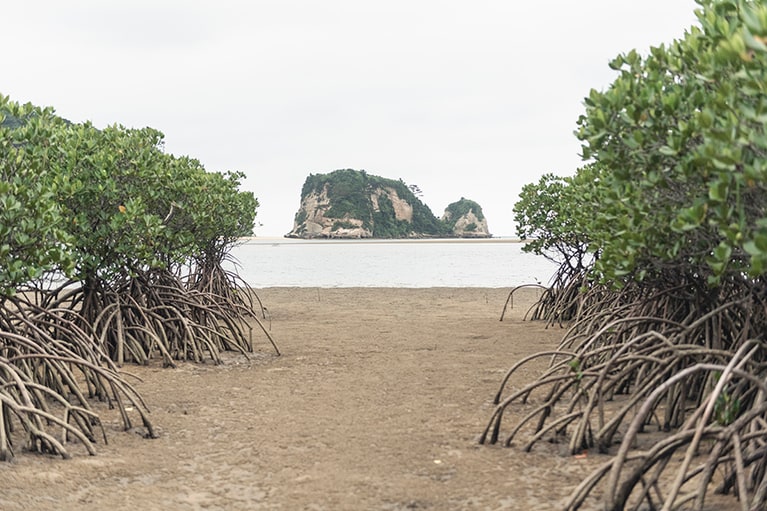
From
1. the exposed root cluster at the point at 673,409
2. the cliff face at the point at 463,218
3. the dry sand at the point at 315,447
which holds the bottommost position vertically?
the dry sand at the point at 315,447

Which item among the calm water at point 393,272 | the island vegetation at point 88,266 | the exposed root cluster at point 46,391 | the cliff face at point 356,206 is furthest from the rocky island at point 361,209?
the exposed root cluster at point 46,391

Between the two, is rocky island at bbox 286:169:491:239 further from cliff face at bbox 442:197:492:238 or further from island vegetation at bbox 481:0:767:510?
island vegetation at bbox 481:0:767:510

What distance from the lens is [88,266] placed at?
8445 millimetres

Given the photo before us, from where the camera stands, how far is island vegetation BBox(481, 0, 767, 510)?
10.9ft

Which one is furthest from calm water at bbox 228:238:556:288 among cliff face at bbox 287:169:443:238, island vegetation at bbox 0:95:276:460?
cliff face at bbox 287:169:443:238

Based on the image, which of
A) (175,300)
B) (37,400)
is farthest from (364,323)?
(37,400)

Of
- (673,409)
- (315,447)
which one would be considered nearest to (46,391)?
(315,447)

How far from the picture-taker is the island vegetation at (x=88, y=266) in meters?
5.52

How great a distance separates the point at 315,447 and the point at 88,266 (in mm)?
4284

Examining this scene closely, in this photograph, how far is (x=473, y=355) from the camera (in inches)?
402

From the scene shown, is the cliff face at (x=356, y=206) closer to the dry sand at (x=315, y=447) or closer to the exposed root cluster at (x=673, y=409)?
the dry sand at (x=315, y=447)

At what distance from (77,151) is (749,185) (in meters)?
7.12

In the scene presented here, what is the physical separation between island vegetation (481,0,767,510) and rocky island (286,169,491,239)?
10960cm

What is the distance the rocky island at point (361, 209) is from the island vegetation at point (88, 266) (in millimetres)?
103304
